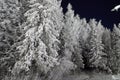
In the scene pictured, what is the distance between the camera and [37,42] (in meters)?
20.4

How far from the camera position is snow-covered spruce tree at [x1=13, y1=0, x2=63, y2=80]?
19500 mm

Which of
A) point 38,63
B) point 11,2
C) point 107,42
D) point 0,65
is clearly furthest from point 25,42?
point 107,42

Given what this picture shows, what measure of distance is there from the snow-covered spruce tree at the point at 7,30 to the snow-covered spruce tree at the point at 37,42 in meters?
1.53

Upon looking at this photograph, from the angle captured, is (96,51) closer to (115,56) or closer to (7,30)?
(115,56)

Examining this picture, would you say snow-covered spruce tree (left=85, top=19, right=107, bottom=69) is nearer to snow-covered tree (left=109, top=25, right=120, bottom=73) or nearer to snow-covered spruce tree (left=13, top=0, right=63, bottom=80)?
snow-covered tree (left=109, top=25, right=120, bottom=73)

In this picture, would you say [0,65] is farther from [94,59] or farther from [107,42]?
[107,42]

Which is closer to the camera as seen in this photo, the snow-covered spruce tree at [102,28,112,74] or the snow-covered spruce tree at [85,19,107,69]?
the snow-covered spruce tree at [85,19,107,69]

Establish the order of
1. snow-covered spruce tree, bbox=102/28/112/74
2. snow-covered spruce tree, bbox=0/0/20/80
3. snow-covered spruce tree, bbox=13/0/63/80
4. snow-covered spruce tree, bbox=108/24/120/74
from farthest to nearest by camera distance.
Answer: snow-covered spruce tree, bbox=102/28/112/74
snow-covered spruce tree, bbox=108/24/120/74
snow-covered spruce tree, bbox=0/0/20/80
snow-covered spruce tree, bbox=13/0/63/80

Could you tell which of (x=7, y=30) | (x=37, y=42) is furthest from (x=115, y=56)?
(x=7, y=30)

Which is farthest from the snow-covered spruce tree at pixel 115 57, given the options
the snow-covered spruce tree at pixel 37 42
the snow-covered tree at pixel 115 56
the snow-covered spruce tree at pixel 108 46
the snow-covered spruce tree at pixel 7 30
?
the snow-covered spruce tree at pixel 7 30

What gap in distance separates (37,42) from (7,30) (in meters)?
4.17

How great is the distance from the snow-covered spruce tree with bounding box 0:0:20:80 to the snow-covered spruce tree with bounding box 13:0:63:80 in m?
1.53

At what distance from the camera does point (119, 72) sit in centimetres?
4244

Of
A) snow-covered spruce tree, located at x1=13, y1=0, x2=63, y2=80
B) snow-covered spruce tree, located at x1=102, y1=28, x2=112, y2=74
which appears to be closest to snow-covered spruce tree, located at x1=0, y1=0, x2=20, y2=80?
snow-covered spruce tree, located at x1=13, y1=0, x2=63, y2=80
